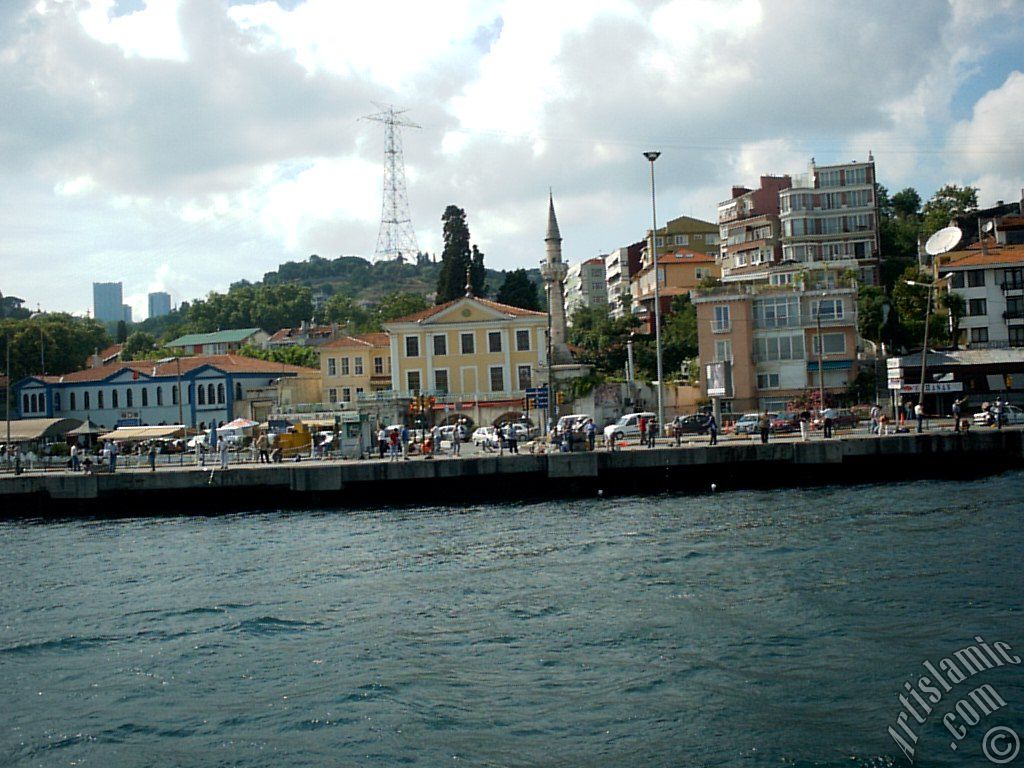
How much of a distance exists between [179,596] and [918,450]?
26.7m

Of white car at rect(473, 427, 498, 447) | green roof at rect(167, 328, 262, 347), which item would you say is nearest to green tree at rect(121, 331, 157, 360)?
green roof at rect(167, 328, 262, 347)

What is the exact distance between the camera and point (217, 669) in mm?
17359

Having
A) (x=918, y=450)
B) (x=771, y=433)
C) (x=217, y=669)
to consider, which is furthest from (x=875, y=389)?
(x=217, y=669)

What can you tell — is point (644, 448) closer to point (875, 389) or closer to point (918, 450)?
point (918, 450)

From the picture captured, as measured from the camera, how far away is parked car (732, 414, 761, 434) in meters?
46.7

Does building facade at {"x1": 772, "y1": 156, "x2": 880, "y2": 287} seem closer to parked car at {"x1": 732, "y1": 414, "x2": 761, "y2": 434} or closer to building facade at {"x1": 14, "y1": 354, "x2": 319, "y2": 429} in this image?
parked car at {"x1": 732, "y1": 414, "x2": 761, "y2": 434}

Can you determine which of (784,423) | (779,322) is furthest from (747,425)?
(779,322)

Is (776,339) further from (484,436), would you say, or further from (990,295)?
(484,436)

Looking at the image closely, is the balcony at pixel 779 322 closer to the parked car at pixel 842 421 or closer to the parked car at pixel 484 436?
the parked car at pixel 842 421

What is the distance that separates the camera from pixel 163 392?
74500mm

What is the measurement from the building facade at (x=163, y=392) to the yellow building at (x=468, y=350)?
10.1m

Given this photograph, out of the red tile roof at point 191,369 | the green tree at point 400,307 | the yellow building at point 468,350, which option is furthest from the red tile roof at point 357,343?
the green tree at point 400,307

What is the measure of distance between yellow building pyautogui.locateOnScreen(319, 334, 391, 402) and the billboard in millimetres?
23879

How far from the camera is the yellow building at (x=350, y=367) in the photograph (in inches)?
2889
